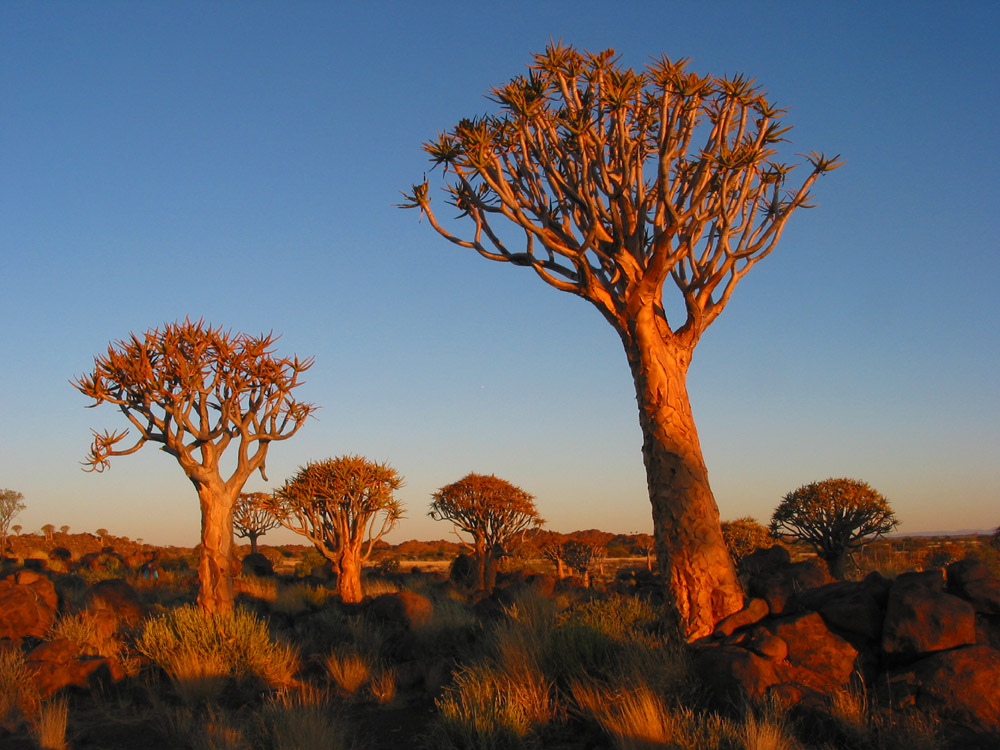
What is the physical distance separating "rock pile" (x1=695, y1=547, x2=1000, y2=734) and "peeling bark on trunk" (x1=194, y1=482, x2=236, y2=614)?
7.88 m

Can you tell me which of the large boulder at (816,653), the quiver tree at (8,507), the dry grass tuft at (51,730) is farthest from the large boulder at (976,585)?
the quiver tree at (8,507)

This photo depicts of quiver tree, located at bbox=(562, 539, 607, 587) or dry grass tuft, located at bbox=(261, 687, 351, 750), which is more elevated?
quiver tree, located at bbox=(562, 539, 607, 587)

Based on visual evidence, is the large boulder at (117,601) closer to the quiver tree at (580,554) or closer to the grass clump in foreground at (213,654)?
the grass clump in foreground at (213,654)

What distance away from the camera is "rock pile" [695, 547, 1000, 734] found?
527 cm

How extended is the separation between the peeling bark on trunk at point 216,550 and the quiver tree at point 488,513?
9048 millimetres

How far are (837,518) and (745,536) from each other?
11.1 ft

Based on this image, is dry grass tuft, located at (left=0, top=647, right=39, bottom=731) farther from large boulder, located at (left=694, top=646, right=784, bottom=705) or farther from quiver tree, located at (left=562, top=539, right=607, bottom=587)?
quiver tree, located at (left=562, top=539, right=607, bottom=587)

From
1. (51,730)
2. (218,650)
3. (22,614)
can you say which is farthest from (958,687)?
(22,614)

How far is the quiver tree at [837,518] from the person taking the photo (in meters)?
15.9

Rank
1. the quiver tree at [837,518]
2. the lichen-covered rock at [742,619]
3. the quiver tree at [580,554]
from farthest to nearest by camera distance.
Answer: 1. the quiver tree at [580,554]
2. the quiver tree at [837,518]
3. the lichen-covered rock at [742,619]

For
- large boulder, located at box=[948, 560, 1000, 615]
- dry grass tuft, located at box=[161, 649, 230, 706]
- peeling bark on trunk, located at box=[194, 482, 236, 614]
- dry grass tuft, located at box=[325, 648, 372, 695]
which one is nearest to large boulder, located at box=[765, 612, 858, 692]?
large boulder, located at box=[948, 560, 1000, 615]

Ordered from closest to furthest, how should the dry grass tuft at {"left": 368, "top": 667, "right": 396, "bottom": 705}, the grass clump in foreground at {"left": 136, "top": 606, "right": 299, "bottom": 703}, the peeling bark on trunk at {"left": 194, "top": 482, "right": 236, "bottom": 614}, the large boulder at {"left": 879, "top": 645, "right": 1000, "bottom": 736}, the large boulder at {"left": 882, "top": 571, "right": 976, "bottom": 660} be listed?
the large boulder at {"left": 879, "top": 645, "right": 1000, "bottom": 736}, the large boulder at {"left": 882, "top": 571, "right": 976, "bottom": 660}, the dry grass tuft at {"left": 368, "top": 667, "right": 396, "bottom": 705}, the grass clump in foreground at {"left": 136, "top": 606, "right": 299, "bottom": 703}, the peeling bark on trunk at {"left": 194, "top": 482, "right": 236, "bottom": 614}

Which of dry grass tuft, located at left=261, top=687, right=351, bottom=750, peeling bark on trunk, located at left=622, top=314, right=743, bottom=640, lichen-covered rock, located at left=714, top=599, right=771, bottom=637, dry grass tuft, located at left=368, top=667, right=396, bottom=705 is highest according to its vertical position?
peeling bark on trunk, located at left=622, top=314, right=743, bottom=640

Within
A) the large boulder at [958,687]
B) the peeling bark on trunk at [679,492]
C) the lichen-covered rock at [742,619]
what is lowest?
the large boulder at [958,687]
